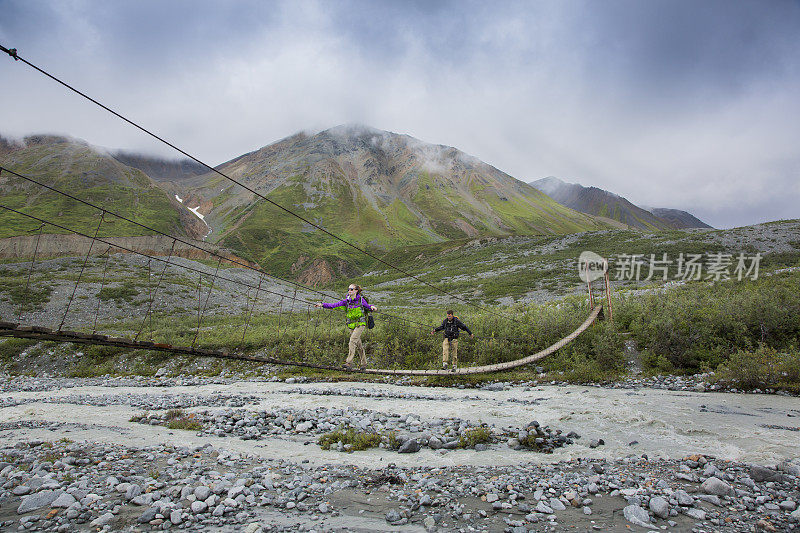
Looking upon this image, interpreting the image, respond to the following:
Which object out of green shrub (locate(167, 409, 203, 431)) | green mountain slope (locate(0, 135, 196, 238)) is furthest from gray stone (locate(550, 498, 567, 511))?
green mountain slope (locate(0, 135, 196, 238))

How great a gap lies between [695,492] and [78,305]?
5134cm

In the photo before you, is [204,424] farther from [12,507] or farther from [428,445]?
[428,445]

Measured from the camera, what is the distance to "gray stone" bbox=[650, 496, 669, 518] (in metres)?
5.47

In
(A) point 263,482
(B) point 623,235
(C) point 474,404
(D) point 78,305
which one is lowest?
(D) point 78,305

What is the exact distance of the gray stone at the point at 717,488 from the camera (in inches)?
238

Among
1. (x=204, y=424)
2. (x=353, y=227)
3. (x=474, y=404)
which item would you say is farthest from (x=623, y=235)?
(x=353, y=227)

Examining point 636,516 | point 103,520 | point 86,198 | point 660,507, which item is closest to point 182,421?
point 103,520

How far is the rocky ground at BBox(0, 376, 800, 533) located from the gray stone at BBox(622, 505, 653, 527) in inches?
1.0

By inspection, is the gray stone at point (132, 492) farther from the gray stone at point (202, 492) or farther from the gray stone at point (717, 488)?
the gray stone at point (717, 488)

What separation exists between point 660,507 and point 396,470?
14.6ft

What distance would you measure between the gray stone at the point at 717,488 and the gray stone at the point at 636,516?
1.57m

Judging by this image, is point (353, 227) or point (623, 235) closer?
point (623, 235)

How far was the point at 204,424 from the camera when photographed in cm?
1108

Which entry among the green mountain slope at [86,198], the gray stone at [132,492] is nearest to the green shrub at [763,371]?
the gray stone at [132,492]
